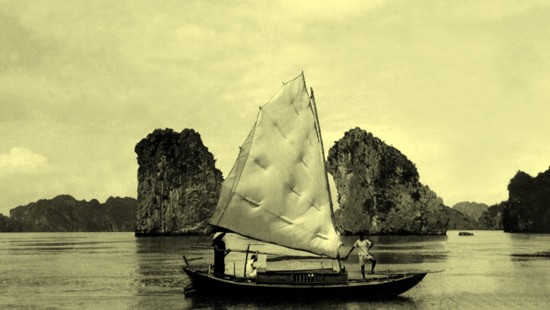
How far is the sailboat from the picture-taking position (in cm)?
3322

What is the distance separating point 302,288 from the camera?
1283 inches

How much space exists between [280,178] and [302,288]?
5576 mm

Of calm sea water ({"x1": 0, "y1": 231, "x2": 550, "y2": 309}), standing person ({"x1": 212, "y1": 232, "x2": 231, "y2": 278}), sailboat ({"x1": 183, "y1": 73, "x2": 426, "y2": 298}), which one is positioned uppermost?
sailboat ({"x1": 183, "y1": 73, "x2": 426, "y2": 298})

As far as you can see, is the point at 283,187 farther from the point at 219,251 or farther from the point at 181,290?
the point at 181,290

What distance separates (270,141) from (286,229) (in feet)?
14.8

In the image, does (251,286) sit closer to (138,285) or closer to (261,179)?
(261,179)

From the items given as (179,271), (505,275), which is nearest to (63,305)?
(179,271)

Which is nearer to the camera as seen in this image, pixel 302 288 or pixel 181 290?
pixel 302 288

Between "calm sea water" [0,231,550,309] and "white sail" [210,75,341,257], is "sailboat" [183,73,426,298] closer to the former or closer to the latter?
"white sail" [210,75,341,257]

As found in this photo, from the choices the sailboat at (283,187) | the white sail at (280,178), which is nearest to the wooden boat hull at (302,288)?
the sailboat at (283,187)

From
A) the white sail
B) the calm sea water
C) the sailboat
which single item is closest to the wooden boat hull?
the sailboat

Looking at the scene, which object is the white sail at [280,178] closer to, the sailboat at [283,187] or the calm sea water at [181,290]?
the sailboat at [283,187]

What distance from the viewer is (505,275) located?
5062 centimetres

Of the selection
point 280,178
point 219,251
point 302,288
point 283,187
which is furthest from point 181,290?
point 280,178
